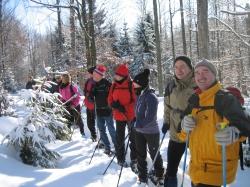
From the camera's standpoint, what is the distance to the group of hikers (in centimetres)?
361

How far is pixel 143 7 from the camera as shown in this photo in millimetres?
50188

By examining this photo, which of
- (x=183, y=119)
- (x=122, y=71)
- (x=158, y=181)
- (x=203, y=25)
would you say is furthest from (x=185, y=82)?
(x=203, y=25)

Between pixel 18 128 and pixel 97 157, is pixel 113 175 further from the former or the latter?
pixel 18 128

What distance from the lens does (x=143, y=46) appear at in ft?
131

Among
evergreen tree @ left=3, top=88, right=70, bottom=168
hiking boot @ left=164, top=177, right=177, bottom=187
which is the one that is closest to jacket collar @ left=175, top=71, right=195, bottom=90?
hiking boot @ left=164, top=177, right=177, bottom=187

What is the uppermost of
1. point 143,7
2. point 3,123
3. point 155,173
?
point 143,7

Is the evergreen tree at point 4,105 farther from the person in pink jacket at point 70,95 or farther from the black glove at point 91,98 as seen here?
the black glove at point 91,98

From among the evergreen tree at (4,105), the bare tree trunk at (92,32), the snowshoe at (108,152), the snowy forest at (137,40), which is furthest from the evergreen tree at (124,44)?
the snowshoe at (108,152)

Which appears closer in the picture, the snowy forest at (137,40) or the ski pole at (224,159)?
the ski pole at (224,159)

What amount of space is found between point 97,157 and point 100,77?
182cm

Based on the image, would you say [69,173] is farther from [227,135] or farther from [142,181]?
[227,135]

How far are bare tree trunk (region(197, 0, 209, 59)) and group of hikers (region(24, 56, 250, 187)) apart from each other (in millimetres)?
2864

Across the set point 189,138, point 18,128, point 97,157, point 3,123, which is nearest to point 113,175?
point 97,157

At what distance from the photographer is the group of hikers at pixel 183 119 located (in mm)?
3613
